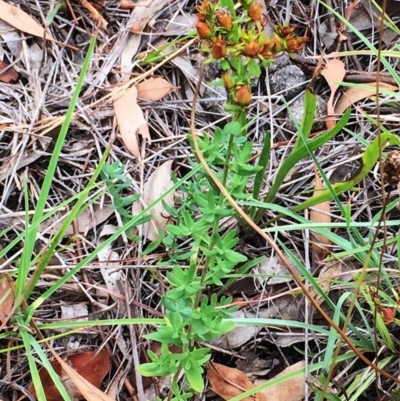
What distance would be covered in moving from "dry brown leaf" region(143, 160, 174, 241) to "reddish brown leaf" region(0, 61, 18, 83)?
0.46 m

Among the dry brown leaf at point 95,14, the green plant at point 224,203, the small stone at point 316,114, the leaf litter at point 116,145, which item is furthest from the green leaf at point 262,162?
the dry brown leaf at point 95,14

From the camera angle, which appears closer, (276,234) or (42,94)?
(276,234)

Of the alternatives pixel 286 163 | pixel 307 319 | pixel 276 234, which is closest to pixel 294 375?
pixel 307 319

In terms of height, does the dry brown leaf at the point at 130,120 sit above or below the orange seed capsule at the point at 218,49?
below

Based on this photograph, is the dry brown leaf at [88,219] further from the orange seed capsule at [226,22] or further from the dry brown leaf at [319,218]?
the orange seed capsule at [226,22]

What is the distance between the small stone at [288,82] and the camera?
155 centimetres

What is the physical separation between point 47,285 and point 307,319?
554 millimetres

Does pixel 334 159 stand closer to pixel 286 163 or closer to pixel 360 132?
pixel 360 132

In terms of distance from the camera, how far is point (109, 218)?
4.66 ft

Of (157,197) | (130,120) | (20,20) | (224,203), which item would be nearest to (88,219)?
(157,197)

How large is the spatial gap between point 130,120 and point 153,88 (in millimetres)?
115

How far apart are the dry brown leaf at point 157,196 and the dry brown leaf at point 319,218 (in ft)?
1.09

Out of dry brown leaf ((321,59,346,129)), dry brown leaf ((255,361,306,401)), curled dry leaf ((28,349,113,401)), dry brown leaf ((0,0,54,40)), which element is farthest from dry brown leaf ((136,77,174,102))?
dry brown leaf ((255,361,306,401))

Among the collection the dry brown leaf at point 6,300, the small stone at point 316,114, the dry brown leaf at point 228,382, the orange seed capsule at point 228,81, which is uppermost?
the orange seed capsule at point 228,81
